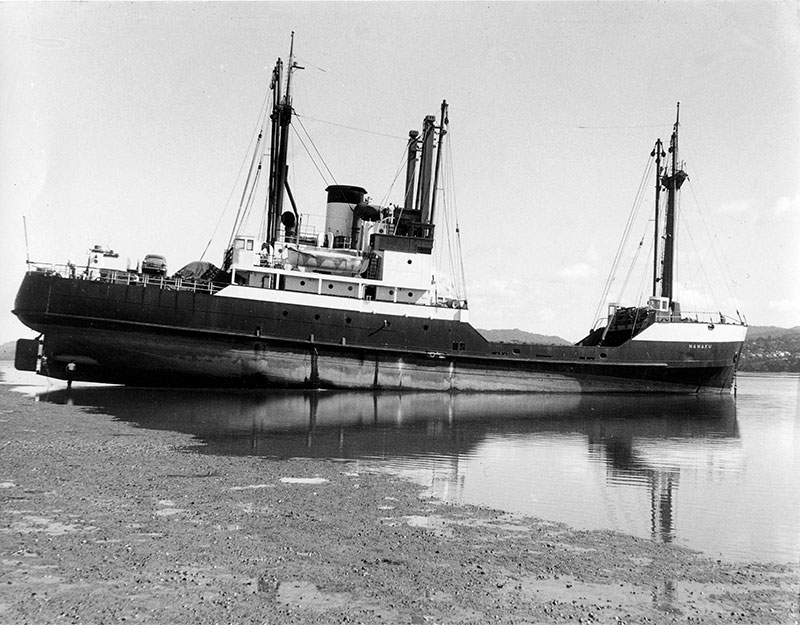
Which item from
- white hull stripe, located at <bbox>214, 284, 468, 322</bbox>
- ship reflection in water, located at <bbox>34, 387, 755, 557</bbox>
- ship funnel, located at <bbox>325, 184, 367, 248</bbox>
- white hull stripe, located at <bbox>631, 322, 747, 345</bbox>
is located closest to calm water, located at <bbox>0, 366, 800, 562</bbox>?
ship reflection in water, located at <bbox>34, 387, 755, 557</bbox>

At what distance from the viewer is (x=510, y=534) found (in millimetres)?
7434

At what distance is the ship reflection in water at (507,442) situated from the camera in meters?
9.29

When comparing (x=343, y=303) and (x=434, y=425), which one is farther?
(x=343, y=303)

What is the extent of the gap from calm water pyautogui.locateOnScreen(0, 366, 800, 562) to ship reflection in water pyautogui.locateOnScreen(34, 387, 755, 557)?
0.12ft

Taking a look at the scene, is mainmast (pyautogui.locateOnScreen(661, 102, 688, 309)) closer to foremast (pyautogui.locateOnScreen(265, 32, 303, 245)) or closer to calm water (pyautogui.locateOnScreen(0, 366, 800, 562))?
calm water (pyautogui.locateOnScreen(0, 366, 800, 562))

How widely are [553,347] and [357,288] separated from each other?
8834mm

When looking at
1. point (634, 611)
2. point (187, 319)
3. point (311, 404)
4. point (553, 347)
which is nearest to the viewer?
point (634, 611)

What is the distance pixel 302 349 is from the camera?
25828mm

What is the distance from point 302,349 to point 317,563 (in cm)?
2000

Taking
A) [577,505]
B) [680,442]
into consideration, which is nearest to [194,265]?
[680,442]

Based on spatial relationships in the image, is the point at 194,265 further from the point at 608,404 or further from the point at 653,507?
the point at 653,507

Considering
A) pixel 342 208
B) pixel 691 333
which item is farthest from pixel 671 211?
pixel 342 208

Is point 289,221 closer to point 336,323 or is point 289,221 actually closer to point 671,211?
point 336,323

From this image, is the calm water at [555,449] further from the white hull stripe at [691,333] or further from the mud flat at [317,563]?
the white hull stripe at [691,333]
